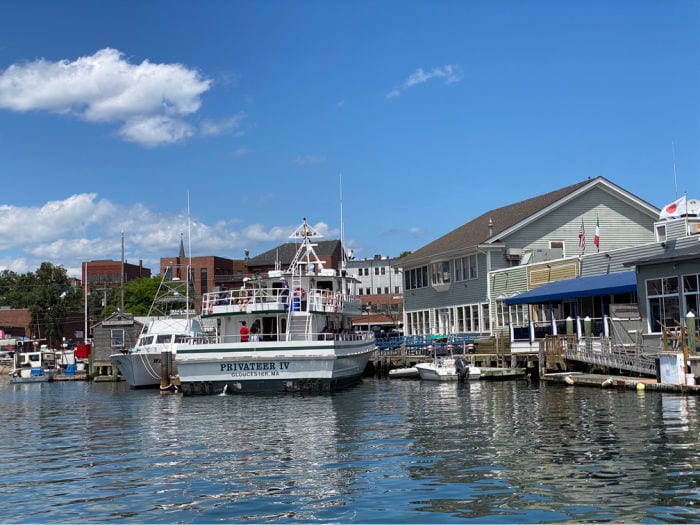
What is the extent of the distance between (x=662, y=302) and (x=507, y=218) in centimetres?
2112

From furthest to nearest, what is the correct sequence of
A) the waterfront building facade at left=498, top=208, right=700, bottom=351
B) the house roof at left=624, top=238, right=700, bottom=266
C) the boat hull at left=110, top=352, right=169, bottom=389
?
the boat hull at left=110, top=352, right=169, bottom=389
the waterfront building facade at left=498, top=208, right=700, bottom=351
the house roof at left=624, top=238, right=700, bottom=266

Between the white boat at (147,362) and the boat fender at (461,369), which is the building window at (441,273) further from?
the white boat at (147,362)

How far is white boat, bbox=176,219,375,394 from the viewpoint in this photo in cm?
3128

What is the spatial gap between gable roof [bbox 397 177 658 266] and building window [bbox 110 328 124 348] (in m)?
24.0

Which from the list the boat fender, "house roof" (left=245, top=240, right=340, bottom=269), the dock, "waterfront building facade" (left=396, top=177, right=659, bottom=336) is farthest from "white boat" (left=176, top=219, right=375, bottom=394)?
"house roof" (left=245, top=240, right=340, bottom=269)

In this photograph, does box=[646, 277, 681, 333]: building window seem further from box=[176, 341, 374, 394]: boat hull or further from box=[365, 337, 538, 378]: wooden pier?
box=[176, 341, 374, 394]: boat hull

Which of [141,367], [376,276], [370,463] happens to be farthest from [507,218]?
[376,276]

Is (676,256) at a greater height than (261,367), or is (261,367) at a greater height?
(676,256)

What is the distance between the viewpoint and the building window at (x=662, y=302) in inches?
1173

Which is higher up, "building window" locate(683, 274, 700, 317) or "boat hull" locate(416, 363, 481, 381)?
"building window" locate(683, 274, 700, 317)

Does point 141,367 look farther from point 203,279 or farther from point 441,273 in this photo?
point 203,279

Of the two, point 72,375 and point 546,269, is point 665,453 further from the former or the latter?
point 72,375

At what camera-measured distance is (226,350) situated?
103ft

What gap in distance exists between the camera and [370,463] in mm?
14883
